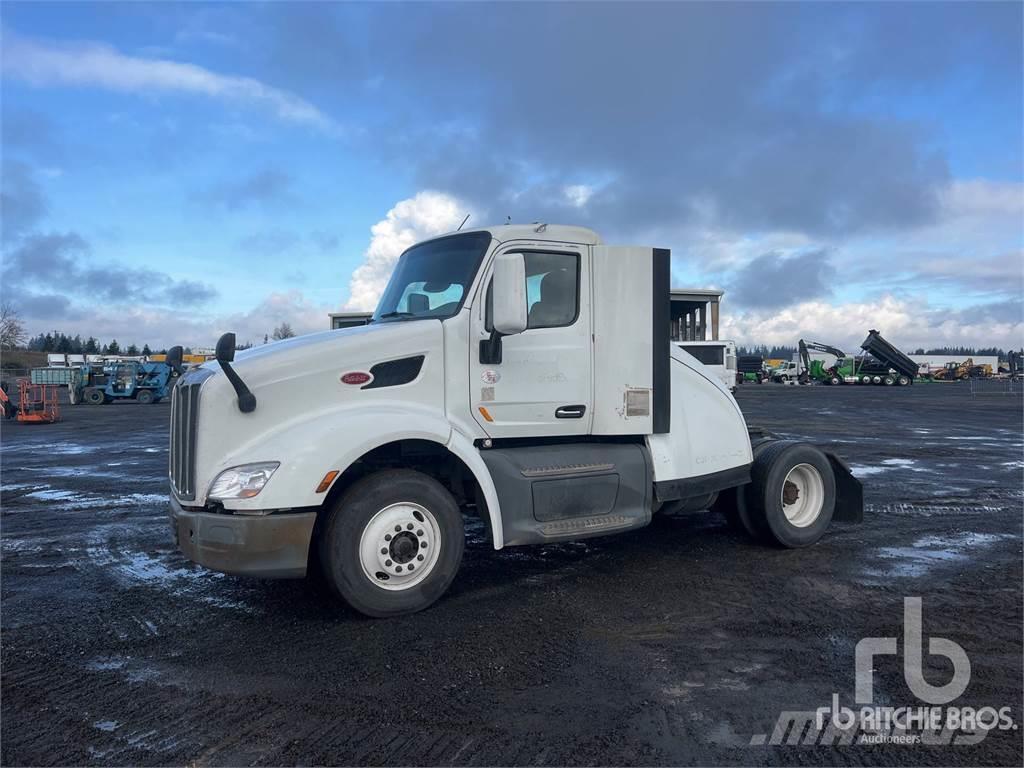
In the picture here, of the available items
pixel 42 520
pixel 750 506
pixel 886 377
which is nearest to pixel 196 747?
pixel 750 506

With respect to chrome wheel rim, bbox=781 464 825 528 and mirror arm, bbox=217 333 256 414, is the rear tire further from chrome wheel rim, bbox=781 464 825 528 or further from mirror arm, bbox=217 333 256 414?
mirror arm, bbox=217 333 256 414

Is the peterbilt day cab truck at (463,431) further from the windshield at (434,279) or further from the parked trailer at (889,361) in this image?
the parked trailer at (889,361)

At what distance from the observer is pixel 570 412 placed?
5.98 metres

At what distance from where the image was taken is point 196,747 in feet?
10.9

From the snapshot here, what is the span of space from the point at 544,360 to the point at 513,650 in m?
2.30

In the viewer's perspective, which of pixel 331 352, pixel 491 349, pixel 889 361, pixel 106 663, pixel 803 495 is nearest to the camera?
pixel 106 663

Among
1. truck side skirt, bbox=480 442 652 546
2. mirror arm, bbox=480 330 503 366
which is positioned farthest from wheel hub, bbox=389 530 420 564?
mirror arm, bbox=480 330 503 366

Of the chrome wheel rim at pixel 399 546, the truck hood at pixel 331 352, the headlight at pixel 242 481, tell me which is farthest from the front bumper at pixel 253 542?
the truck hood at pixel 331 352

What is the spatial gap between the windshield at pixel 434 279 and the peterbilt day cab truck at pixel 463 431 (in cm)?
2

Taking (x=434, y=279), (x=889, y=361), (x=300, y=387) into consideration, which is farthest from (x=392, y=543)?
(x=889, y=361)

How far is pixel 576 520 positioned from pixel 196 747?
3.13 meters

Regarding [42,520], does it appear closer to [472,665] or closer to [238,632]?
[238,632]

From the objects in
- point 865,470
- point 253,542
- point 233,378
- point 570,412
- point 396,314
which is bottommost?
point 865,470

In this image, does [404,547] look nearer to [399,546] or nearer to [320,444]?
[399,546]
